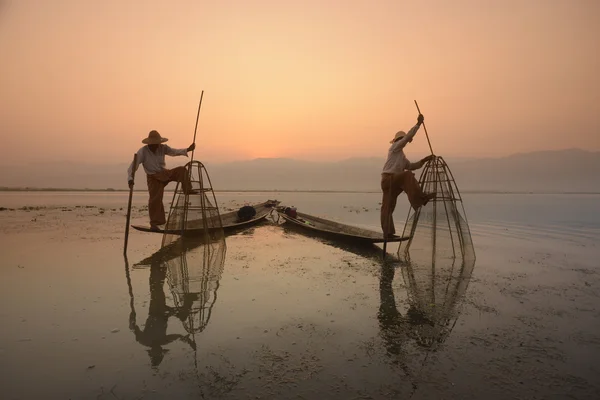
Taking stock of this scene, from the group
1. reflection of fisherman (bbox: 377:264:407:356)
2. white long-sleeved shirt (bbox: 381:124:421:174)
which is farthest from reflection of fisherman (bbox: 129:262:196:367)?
white long-sleeved shirt (bbox: 381:124:421:174)

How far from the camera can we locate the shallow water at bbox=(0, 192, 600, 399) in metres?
2.84

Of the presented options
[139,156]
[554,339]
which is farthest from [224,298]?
[139,156]

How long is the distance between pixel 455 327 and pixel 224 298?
3341 mm

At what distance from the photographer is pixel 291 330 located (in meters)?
3.98

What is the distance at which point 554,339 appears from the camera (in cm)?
376

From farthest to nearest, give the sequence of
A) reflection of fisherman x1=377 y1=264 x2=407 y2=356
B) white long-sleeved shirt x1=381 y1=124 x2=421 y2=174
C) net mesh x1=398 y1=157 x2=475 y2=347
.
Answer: white long-sleeved shirt x1=381 y1=124 x2=421 y2=174, net mesh x1=398 y1=157 x2=475 y2=347, reflection of fisherman x1=377 y1=264 x2=407 y2=356

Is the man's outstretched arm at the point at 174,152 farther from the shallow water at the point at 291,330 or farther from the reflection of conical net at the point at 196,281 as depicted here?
the shallow water at the point at 291,330

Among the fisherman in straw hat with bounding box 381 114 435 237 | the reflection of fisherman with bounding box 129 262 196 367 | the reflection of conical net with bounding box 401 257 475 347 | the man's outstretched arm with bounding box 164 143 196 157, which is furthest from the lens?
the man's outstretched arm with bounding box 164 143 196 157

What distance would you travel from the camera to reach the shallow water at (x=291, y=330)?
2.84 meters

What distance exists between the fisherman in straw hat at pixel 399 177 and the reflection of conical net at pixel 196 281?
14.3 ft

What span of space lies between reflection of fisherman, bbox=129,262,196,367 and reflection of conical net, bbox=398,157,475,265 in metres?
5.01

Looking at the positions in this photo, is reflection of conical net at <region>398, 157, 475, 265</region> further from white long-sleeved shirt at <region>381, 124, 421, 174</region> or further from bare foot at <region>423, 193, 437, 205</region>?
white long-sleeved shirt at <region>381, 124, 421, 174</region>

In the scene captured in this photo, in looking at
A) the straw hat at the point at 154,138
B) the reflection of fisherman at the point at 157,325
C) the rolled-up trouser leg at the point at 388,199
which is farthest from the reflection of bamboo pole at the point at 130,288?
the rolled-up trouser leg at the point at 388,199

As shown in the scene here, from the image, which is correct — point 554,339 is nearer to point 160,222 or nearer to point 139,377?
point 139,377
